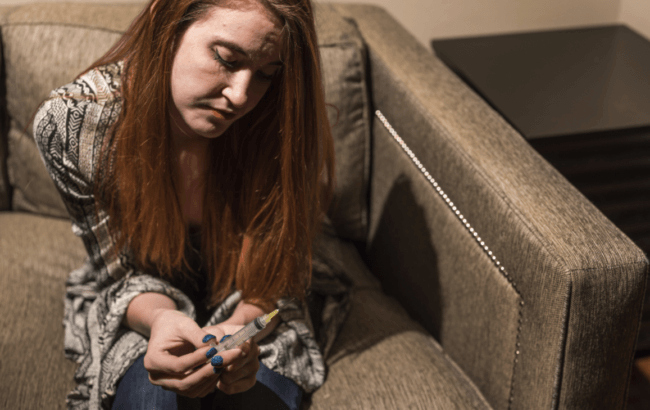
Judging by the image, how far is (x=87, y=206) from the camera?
0.92 metres

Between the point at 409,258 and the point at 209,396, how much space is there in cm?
47

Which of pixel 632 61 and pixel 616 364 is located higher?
pixel 632 61

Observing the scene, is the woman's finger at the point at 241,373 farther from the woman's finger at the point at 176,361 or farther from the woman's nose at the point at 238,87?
the woman's nose at the point at 238,87

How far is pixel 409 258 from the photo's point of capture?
1211mm

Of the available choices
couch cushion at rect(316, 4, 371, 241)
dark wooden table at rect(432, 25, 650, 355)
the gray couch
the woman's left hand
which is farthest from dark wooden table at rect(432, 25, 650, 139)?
the woman's left hand

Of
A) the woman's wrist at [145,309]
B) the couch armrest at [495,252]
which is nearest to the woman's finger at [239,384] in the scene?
the woman's wrist at [145,309]

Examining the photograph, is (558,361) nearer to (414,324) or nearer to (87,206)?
(414,324)

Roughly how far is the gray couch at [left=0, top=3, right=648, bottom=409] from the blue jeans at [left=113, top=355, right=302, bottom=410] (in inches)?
2.5

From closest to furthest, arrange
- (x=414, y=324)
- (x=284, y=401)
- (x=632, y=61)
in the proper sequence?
(x=284, y=401) → (x=414, y=324) → (x=632, y=61)

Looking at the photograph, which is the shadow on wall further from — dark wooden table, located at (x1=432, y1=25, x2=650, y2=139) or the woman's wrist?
the woman's wrist

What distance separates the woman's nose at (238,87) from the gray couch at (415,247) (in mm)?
394

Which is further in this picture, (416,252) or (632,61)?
(632,61)

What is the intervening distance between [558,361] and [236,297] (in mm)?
482

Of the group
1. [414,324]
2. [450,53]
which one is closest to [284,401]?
[414,324]
